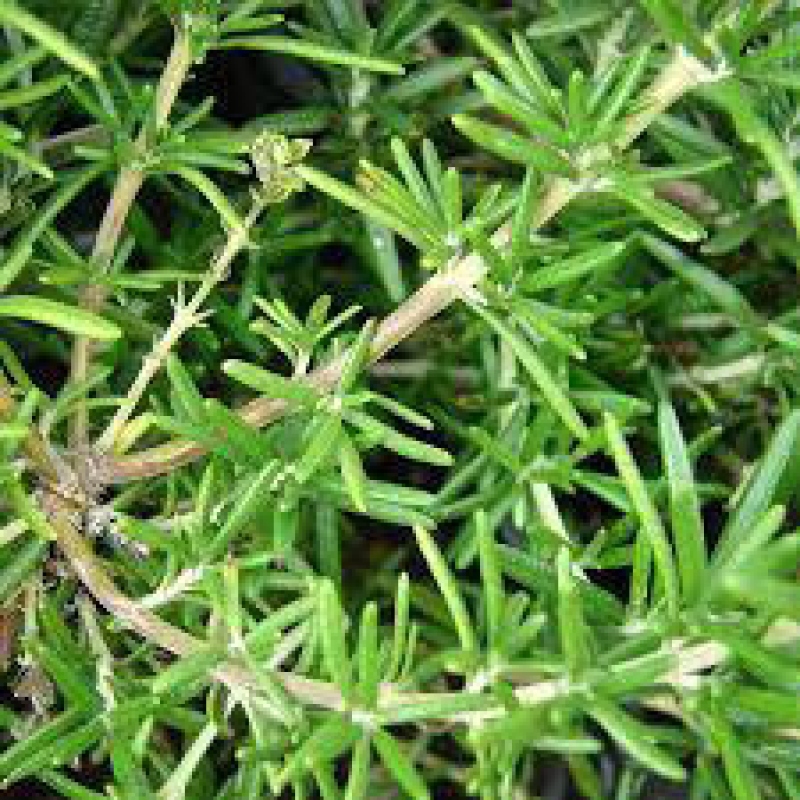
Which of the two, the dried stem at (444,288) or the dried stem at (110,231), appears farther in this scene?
the dried stem at (110,231)

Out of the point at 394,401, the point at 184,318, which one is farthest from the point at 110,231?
the point at 394,401

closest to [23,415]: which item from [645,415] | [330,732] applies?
[330,732]

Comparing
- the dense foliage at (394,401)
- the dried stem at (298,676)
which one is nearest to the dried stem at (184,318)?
the dense foliage at (394,401)

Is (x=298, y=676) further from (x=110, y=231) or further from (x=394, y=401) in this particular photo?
(x=110, y=231)

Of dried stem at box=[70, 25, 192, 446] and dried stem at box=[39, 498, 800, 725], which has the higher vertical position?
dried stem at box=[70, 25, 192, 446]

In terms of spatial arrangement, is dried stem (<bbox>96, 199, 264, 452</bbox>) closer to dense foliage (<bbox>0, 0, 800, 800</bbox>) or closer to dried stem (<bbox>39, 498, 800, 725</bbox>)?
dense foliage (<bbox>0, 0, 800, 800</bbox>)

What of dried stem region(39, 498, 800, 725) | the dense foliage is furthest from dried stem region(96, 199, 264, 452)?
dried stem region(39, 498, 800, 725)

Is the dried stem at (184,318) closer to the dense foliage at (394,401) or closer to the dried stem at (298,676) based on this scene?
the dense foliage at (394,401)
